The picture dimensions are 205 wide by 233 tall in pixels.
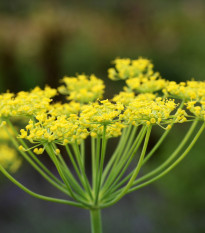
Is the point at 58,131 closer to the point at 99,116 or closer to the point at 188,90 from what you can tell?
the point at 99,116

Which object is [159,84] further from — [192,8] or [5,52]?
[192,8]

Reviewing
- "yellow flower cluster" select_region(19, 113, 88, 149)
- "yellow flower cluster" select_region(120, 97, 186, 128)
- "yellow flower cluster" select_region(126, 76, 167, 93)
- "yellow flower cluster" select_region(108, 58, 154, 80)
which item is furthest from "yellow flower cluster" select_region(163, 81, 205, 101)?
"yellow flower cluster" select_region(19, 113, 88, 149)

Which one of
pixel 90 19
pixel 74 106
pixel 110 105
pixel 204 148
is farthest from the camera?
pixel 90 19

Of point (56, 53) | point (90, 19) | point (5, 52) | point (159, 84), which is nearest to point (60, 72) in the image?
point (56, 53)

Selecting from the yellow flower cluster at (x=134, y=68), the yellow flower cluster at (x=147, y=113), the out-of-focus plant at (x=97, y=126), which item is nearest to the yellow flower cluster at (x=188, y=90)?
the out-of-focus plant at (x=97, y=126)

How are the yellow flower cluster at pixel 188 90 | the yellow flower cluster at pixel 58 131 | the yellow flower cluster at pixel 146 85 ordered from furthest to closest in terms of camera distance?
the yellow flower cluster at pixel 146 85 → the yellow flower cluster at pixel 188 90 → the yellow flower cluster at pixel 58 131

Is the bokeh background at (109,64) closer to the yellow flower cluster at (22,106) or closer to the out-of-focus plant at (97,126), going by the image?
the out-of-focus plant at (97,126)
